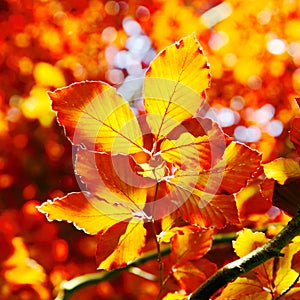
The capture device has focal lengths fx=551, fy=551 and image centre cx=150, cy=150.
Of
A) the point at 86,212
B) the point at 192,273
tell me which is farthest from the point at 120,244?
the point at 192,273

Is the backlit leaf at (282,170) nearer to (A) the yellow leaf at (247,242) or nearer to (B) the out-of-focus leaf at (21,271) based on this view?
(A) the yellow leaf at (247,242)

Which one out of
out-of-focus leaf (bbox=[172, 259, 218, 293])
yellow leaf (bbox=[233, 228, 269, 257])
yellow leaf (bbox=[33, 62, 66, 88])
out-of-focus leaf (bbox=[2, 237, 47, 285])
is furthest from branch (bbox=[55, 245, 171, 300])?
yellow leaf (bbox=[33, 62, 66, 88])

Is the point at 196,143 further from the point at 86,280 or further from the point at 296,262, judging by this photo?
the point at 86,280

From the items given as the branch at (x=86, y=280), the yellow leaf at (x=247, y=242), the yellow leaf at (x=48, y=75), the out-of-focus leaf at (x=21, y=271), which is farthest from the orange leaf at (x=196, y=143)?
the yellow leaf at (x=48, y=75)

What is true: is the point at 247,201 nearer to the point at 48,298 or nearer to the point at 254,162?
the point at 254,162

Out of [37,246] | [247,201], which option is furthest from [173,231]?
[37,246]
